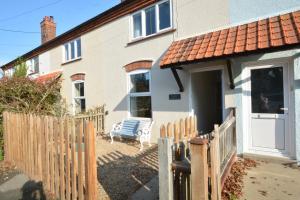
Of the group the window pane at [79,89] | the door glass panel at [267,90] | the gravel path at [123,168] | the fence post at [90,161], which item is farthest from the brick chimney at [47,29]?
the fence post at [90,161]

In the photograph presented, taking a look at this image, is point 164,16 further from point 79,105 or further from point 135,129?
point 79,105

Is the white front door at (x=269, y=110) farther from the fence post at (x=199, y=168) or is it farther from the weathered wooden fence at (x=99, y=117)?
the weathered wooden fence at (x=99, y=117)

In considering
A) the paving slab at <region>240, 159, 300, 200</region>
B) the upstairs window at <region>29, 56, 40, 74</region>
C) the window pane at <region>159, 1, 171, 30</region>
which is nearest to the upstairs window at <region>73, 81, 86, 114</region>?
the upstairs window at <region>29, 56, 40, 74</region>

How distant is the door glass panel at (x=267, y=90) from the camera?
579 centimetres

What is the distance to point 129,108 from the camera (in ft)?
31.9

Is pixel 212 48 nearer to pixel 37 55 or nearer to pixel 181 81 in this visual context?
pixel 181 81

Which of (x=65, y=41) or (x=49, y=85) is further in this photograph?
(x=65, y=41)

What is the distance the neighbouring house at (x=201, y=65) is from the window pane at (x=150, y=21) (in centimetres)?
4

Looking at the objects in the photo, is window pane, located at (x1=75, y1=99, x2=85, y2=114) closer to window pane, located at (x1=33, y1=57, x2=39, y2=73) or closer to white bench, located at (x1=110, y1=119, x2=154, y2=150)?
white bench, located at (x1=110, y1=119, x2=154, y2=150)

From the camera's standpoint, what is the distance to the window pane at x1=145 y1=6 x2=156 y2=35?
29.0 feet

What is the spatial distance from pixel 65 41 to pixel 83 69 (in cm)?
277

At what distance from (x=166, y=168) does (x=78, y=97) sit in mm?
11232

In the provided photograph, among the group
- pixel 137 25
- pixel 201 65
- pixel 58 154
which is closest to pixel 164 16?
pixel 137 25

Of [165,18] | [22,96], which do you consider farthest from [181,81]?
[22,96]
